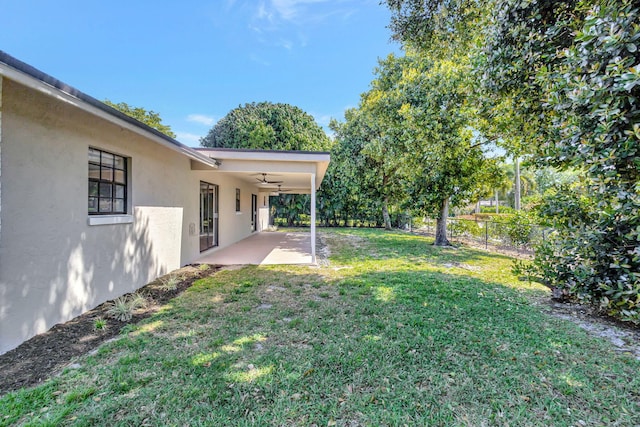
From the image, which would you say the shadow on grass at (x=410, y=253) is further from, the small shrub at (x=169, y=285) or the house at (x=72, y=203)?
the house at (x=72, y=203)

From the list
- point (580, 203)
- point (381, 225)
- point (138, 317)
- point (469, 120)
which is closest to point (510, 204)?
point (381, 225)

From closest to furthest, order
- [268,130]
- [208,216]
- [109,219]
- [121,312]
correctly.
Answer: [121,312] → [109,219] → [208,216] → [268,130]

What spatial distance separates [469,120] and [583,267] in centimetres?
774

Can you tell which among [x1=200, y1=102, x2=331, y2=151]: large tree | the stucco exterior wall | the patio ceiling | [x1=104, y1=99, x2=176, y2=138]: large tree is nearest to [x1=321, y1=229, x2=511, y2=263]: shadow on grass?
the patio ceiling

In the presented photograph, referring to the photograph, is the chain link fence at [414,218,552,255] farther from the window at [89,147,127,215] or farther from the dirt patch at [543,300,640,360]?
the window at [89,147,127,215]

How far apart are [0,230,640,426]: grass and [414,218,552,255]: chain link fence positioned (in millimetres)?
6178

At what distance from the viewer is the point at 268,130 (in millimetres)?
29125

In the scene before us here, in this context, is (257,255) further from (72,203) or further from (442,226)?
(442,226)

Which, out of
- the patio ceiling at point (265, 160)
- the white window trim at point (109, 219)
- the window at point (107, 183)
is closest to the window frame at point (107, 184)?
the window at point (107, 183)

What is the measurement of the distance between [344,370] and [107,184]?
16.0 ft

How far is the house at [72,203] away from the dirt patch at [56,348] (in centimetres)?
15

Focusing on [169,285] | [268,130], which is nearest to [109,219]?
[169,285]

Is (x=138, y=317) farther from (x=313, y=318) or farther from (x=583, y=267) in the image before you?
(x=583, y=267)

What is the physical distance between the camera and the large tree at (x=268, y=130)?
2878 centimetres
